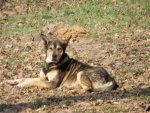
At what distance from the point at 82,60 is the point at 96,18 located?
495cm

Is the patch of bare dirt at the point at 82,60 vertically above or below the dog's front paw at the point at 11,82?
above

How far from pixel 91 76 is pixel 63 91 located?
67 cm

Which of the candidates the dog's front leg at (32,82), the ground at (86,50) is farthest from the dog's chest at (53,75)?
the ground at (86,50)

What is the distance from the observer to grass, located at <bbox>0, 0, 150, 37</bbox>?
17.7 meters

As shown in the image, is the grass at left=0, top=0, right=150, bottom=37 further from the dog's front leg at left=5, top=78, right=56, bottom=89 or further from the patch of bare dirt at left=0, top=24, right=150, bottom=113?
the dog's front leg at left=5, top=78, right=56, bottom=89

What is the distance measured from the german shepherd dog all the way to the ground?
0.78 feet

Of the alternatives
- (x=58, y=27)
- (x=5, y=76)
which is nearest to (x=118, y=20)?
(x=58, y=27)

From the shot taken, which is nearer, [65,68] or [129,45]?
[65,68]

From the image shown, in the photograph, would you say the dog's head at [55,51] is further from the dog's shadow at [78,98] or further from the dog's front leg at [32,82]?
the dog's shadow at [78,98]

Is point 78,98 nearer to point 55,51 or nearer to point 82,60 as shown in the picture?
point 55,51

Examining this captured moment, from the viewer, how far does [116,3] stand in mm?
20656

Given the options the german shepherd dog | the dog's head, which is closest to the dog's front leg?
the german shepherd dog

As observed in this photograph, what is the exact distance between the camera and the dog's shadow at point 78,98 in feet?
33.4

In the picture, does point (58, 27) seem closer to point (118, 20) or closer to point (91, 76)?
point (118, 20)
